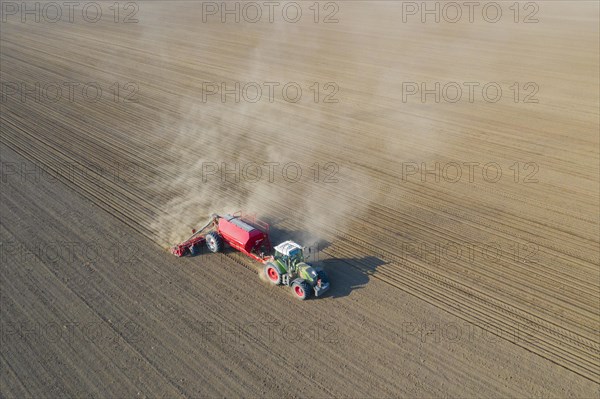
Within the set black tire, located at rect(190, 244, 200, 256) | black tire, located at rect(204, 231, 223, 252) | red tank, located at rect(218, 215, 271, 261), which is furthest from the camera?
black tire, located at rect(190, 244, 200, 256)

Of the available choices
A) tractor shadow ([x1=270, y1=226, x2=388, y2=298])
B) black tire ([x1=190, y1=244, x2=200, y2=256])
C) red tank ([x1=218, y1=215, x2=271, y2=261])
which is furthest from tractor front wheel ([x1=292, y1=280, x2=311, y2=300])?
black tire ([x1=190, y1=244, x2=200, y2=256])

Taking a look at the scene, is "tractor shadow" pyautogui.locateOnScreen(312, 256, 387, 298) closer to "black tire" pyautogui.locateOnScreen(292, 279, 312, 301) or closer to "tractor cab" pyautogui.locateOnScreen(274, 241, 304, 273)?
"black tire" pyautogui.locateOnScreen(292, 279, 312, 301)

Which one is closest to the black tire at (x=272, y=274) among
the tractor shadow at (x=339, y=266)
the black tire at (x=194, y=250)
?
the tractor shadow at (x=339, y=266)

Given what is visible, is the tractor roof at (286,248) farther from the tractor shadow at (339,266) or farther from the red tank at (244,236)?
the red tank at (244,236)

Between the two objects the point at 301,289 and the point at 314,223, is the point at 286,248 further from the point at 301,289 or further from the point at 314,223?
the point at 314,223

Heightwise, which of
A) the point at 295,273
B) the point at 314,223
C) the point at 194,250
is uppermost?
the point at 314,223

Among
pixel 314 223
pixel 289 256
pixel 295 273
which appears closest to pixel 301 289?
pixel 295 273

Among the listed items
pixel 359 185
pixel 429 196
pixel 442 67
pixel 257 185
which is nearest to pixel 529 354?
pixel 429 196
